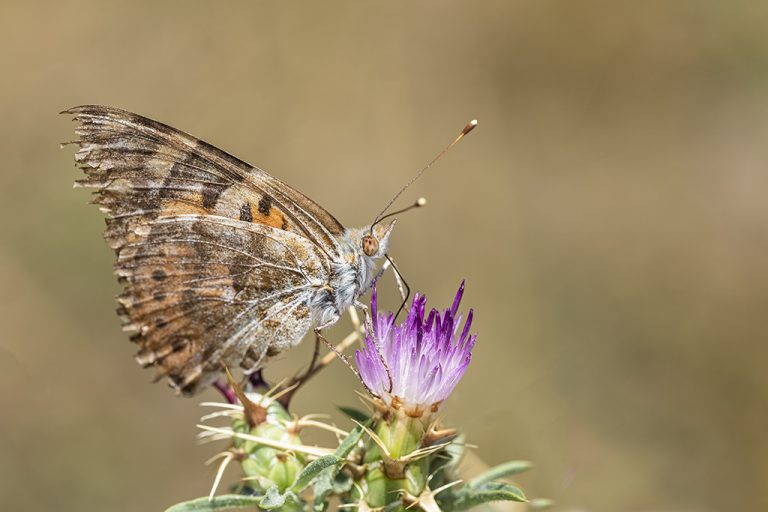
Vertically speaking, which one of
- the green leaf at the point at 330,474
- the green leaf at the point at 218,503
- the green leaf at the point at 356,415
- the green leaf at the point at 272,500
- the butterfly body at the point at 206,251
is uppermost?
the butterfly body at the point at 206,251

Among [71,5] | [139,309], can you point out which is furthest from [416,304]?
[71,5]

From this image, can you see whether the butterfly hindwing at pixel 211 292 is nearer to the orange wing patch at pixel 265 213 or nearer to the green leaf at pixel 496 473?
the orange wing patch at pixel 265 213

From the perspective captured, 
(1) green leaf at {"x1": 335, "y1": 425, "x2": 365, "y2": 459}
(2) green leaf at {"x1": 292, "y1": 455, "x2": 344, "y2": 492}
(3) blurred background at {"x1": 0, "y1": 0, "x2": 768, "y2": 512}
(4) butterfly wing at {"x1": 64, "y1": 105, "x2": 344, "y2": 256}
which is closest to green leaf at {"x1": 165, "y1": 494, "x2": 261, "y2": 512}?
(2) green leaf at {"x1": 292, "y1": 455, "x2": 344, "y2": 492}

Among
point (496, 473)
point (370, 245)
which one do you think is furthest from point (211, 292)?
point (496, 473)

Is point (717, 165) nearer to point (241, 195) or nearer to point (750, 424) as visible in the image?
point (750, 424)

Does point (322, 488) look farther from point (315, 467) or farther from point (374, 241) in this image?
point (374, 241)

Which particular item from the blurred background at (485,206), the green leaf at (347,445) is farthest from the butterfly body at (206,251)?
the blurred background at (485,206)

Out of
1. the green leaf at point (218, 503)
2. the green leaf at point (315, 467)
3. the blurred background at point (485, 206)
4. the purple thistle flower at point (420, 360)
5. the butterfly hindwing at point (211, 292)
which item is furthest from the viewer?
the blurred background at point (485, 206)

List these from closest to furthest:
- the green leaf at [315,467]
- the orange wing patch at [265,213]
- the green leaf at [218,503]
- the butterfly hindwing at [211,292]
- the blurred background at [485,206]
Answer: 1. the green leaf at [315,467]
2. the green leaf at [218,503]
3. the butterfly hindwing at [211,292]
4. the orange wing patch at [265,213]
5. the blurred background at [485,206]
